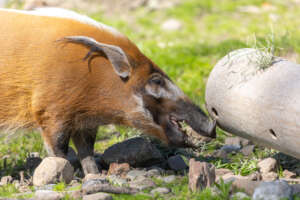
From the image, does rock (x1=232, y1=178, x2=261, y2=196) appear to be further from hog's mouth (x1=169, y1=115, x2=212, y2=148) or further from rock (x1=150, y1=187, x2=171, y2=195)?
hog's mouth (x1=169, y1=115, x2=212, y2=148)

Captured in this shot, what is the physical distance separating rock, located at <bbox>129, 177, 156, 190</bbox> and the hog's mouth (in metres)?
0.61

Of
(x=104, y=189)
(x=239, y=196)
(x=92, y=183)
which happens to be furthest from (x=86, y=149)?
(x=239, y=196)

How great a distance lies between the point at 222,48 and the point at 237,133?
314 centimetres

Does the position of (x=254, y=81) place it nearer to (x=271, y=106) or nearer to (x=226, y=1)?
(x=271, y=106)

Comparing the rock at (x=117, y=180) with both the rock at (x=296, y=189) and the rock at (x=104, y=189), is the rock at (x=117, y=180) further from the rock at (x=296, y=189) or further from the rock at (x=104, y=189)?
the rock at (x=296, y=189)

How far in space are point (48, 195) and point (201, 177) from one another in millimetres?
1013

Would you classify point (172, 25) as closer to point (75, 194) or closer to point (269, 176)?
point (269, 176)

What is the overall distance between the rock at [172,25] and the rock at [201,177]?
6.08m

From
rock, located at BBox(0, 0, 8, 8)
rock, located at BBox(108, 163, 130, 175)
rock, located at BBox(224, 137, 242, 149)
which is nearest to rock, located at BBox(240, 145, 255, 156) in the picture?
rock, located at BBox(224, 137, 242, 149)

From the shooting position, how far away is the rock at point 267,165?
4.04 m

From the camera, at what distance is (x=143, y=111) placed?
427cm

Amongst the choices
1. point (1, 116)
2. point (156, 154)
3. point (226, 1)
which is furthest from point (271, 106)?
point (226, 1)

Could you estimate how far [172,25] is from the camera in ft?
30.7

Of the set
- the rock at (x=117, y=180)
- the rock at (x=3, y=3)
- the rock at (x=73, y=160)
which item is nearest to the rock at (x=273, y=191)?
the rock at (x=117, y=180)
